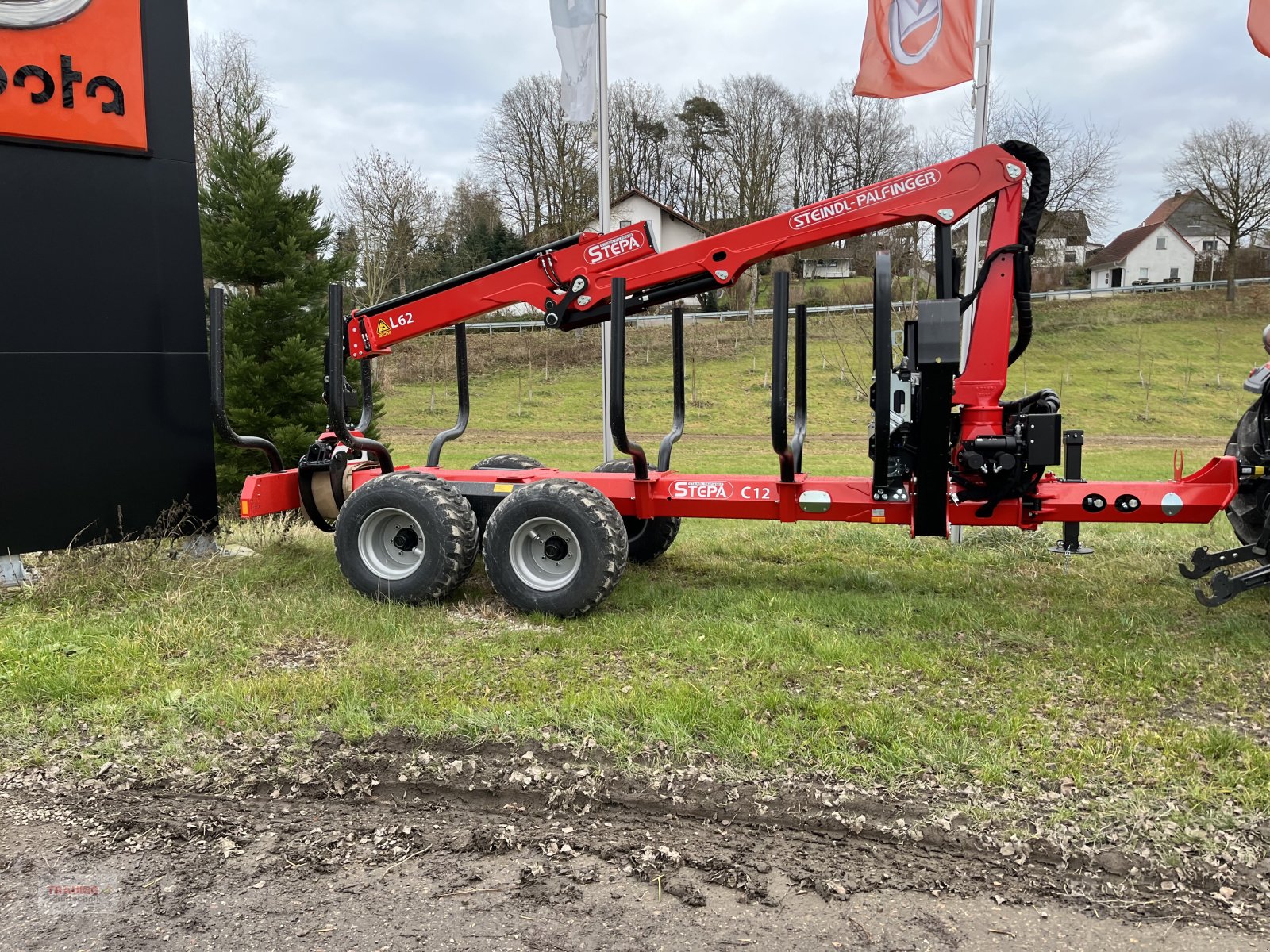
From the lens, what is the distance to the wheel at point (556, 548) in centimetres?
580

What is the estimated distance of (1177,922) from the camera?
2893mm

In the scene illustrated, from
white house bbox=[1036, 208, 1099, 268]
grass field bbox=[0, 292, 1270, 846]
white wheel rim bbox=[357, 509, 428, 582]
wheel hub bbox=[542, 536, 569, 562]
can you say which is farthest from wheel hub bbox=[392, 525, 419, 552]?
white house bbox=[1036, 208, 1099, 268]

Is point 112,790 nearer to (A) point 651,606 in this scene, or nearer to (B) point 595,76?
(A) point 651,606

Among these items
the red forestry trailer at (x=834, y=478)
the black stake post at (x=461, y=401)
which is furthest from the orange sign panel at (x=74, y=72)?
the black stake post at (x=461, y=401)

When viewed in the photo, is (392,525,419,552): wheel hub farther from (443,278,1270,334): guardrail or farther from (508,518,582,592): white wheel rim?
(443,278,1270,334): guardrail

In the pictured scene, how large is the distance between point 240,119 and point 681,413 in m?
9.35

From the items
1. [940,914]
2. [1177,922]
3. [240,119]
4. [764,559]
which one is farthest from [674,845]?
[240,119]

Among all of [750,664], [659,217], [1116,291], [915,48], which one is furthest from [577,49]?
[1116,291]

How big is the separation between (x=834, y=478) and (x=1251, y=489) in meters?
2.52

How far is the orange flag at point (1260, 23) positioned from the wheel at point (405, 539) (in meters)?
6.72

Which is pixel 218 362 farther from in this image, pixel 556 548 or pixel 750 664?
pixel 750 664

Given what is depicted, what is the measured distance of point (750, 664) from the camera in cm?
502

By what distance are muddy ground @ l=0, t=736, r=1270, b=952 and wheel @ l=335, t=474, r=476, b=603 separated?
224 cm

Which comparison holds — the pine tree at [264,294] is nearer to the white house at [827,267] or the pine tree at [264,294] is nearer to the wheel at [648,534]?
the wheel at [648,534]
